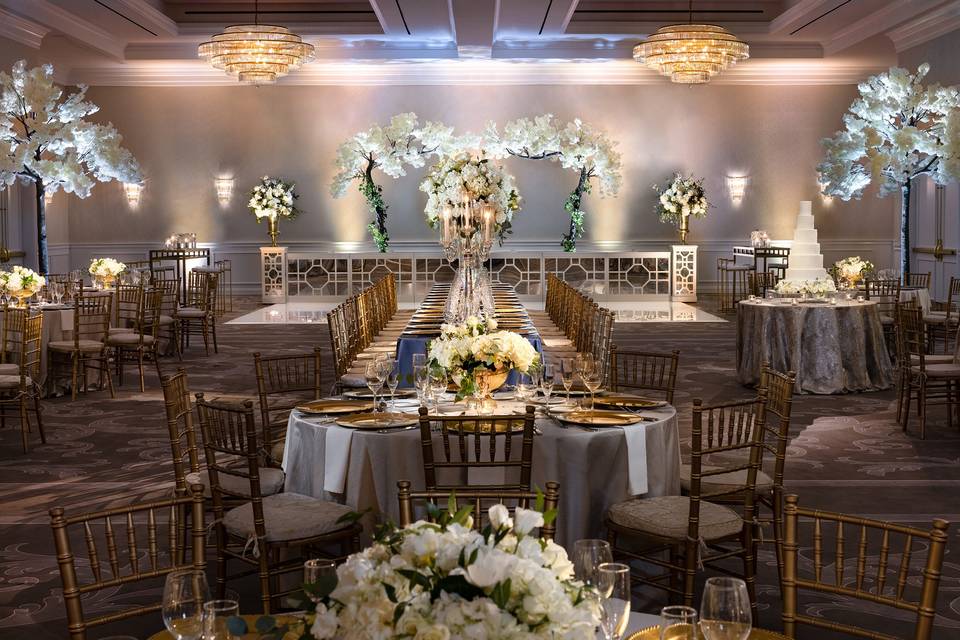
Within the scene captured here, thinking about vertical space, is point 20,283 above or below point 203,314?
above

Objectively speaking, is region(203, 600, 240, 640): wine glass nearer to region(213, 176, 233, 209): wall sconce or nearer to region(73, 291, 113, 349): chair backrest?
region(73, 291, 113, 349): chair backrest

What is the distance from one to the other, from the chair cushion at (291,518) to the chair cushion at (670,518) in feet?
3.44

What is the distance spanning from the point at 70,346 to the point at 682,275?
11.4m

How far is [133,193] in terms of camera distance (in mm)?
20062

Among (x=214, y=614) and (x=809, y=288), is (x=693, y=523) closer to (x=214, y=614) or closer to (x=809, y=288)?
(x=214, y=614)

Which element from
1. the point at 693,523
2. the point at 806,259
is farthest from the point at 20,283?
the point at 693,523

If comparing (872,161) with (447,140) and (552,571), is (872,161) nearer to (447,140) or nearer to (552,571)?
(447,140)

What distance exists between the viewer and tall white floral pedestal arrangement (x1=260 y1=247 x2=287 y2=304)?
18359mm

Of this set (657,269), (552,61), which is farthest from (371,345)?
(552,61)

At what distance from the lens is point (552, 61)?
63.3 ft

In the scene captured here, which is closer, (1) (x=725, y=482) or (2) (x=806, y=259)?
(1) (x=725, y=482)

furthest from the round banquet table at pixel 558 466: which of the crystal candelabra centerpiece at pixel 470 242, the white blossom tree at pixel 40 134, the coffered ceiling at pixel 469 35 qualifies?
the coffered ceiling at pixel 469 35

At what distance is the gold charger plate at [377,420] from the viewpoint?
4.29m

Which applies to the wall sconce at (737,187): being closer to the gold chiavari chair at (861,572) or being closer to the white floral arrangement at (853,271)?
the white floral arrangement at (853,271)
